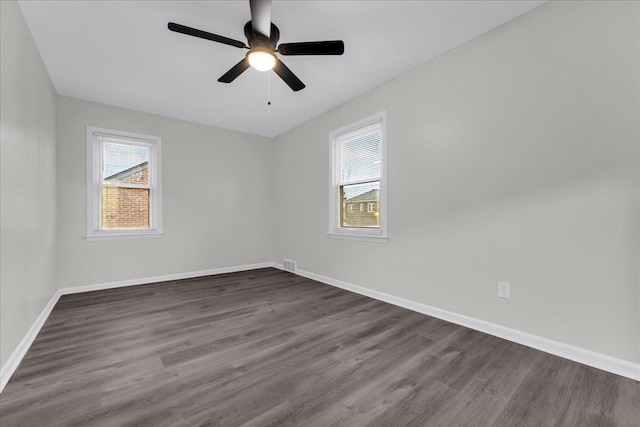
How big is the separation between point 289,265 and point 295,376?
123 inches

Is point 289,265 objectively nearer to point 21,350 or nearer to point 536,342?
point 21,350

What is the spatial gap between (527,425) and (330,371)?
105cm

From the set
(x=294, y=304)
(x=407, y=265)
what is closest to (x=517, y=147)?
(x=407, y=265)

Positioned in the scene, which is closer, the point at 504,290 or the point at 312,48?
the point at 312,48

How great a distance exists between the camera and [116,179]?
3941 millimetres

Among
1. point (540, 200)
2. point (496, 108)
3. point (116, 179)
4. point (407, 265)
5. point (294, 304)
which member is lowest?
point (294, 304)

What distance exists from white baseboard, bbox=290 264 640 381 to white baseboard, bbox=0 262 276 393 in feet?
9.32

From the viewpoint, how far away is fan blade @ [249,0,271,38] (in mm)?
1673

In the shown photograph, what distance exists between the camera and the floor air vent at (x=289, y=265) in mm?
4739

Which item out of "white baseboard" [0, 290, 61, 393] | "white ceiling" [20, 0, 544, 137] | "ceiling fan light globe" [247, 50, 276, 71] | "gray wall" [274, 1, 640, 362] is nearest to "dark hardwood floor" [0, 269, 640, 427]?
"white baseboard" [0, 290, 61, 393]

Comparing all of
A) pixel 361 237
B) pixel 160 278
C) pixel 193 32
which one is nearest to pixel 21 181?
pixel 193 32

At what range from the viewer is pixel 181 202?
439 centimetres

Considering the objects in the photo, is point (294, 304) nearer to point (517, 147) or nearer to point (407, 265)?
point (407, 265)

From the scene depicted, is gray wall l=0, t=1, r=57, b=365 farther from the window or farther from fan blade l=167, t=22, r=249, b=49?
fan blade l=167, t=22, r=249, b=49
